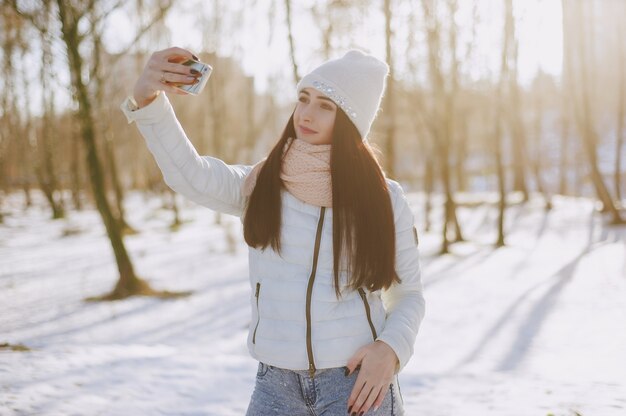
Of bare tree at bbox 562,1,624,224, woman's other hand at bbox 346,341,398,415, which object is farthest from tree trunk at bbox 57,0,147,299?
bare tree at bbox 562,1,624,224

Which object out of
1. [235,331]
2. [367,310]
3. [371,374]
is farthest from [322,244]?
[235,331]

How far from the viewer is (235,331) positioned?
8070 millimetres

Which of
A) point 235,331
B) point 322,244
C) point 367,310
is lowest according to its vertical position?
point 235,331

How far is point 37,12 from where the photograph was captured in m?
8.95

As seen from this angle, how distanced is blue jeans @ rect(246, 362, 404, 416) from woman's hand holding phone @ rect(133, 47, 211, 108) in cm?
89

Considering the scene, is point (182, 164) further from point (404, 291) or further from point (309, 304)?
point (404, 291)

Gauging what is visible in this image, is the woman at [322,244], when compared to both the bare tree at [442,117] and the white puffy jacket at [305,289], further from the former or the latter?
the bare tree at [442,117]

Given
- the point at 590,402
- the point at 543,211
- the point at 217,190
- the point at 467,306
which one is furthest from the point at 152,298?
the point at 543,211

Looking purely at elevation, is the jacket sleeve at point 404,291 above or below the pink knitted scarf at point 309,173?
below

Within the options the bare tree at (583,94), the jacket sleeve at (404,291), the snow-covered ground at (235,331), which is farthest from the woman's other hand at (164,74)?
the bare tree at (583,94)

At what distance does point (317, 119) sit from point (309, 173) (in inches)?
7.5

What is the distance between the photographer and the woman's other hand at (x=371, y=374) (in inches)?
66.2

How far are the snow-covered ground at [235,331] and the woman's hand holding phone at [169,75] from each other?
3249 millimetres

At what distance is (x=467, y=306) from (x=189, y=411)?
20.2ft
